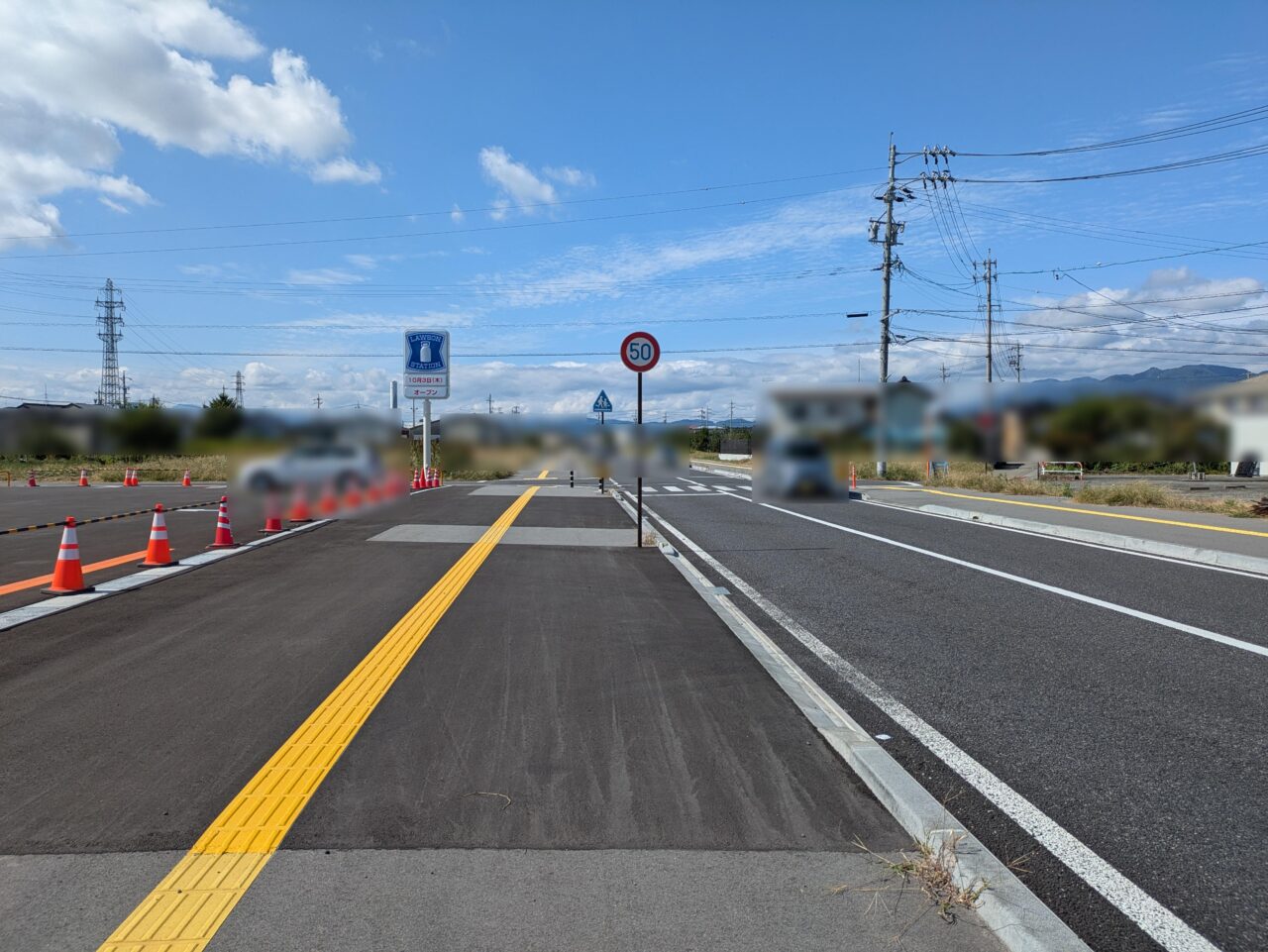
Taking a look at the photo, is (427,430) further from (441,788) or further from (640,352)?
(441,788)

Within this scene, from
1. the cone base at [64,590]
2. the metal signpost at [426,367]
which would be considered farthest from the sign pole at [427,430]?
the cone base at [64,590]

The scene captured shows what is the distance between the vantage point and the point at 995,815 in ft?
11.7

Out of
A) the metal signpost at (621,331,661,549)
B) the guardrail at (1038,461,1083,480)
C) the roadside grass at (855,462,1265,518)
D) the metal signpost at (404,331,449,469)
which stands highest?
the metal signpost at (404,331,449,469)

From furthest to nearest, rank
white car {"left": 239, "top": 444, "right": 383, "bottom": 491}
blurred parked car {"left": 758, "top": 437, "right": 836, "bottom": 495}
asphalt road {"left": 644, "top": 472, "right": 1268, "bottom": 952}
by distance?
blurred parked car {"left": 758, "top": 437, "right": 836, "bottom": 495}
white car {"left": 239, "top": 444, "right": 383, "bottom": 491}
asphalt road {"left": 644, "top": 472, "right": 1268, "bottom": 952}

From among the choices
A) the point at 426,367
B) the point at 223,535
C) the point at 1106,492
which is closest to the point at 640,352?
the point at 223,535

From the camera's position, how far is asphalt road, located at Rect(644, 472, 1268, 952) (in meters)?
3.15

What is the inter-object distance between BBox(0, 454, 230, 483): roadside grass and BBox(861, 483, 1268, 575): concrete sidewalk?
27742 mm

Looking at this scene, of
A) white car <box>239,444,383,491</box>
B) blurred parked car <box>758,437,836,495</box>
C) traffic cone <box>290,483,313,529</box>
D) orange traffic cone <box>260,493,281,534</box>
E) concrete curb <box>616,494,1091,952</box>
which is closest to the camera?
concrete curb <box>616,494,1091,952</box>

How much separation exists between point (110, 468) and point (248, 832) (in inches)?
1905

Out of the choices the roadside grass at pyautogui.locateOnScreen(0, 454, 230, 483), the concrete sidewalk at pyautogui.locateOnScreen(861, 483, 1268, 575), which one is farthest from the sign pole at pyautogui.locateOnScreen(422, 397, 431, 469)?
the concrete sidewalk at pyautogui.locateOnScreen(861, 483, 1268, 575)

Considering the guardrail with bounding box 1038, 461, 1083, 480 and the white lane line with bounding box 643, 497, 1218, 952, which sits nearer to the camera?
the white lane line with bounding box 643, 497, 1218, 952

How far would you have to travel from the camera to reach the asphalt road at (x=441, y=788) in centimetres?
276

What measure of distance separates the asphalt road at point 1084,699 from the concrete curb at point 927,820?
134mm

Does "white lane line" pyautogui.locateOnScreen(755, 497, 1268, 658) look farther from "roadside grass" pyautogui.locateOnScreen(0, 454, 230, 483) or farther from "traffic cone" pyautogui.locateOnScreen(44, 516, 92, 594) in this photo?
"roadside grass" pyautogui.locateOnScreen(0, 454, 230, 483)
